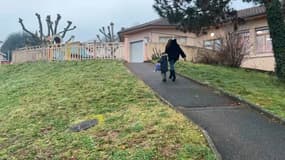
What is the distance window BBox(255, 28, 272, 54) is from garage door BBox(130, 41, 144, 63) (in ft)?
25.3

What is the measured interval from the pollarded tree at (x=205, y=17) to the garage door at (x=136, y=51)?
1312 cm

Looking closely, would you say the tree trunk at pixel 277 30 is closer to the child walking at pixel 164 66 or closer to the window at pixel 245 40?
the child walking at pixel 164 66

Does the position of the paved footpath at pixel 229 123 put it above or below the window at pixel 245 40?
below

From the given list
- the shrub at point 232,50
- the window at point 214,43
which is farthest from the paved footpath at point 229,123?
the window at point 214,43

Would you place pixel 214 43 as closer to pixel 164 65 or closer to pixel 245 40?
pixel 245 40

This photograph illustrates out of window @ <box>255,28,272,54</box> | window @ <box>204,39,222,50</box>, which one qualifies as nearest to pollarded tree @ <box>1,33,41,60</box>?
window @ <box>204,39,222,50</box>

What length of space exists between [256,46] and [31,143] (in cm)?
2292

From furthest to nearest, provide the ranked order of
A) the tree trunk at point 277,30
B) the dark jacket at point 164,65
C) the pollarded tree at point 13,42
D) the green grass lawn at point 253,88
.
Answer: the pollarded tree at point 13,42
the tree trunk at point 277,30
the dark jacket at point 164,65
the green grass lawn at point 253,88

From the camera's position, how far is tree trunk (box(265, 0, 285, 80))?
60.6ft

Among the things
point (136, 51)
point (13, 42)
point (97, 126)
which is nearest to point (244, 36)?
point (136, 51)

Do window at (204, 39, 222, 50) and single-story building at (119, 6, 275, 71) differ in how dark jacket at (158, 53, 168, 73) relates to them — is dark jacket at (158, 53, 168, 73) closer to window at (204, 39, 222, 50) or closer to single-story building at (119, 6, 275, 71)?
single-story building at (119, 6, 275, 71)

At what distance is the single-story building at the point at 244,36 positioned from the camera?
29844mm

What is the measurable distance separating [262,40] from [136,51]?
925 centimetres

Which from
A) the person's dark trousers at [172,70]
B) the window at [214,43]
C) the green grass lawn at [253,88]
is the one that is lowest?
the green grass lawn at [253,88]
